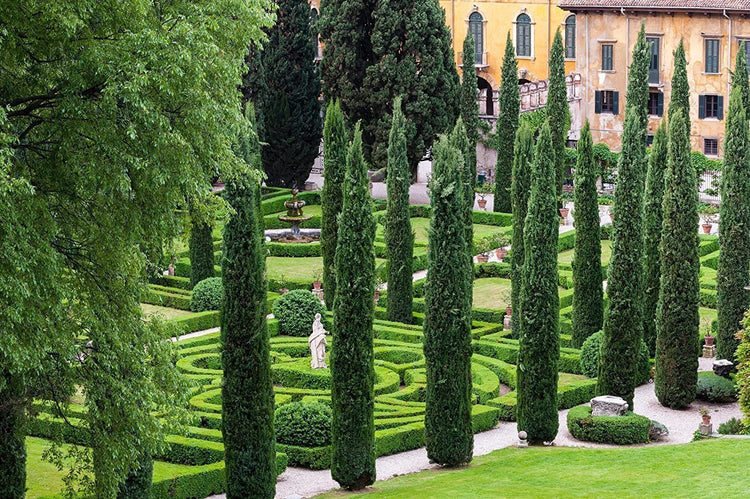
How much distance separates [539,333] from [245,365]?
23.4ft

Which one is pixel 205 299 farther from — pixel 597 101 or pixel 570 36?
pixel 570 36

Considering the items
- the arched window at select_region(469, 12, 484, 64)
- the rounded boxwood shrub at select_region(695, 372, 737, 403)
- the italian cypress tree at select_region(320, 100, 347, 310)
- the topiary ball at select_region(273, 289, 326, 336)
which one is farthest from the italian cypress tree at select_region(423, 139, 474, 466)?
the arched window at select_region(469, 12, 484, 64)

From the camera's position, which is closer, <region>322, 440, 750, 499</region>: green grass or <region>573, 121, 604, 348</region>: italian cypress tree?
<region>322, 440, 750, 499</region>: green grass

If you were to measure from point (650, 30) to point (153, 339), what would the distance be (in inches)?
1810

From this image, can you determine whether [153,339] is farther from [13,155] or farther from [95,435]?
[13,155]

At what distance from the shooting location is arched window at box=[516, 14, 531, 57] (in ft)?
253

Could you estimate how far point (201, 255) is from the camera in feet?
150

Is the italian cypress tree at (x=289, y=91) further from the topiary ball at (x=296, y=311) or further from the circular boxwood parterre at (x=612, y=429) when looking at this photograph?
the circular boxwood parterre at (x=612, y=429)

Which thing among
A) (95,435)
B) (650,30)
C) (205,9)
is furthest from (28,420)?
(650,30)

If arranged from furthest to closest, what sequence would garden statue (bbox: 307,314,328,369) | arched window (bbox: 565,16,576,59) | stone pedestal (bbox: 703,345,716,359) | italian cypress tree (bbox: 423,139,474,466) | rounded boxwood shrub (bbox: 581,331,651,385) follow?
1. arched window (bbox: 565,16,576,59)
2. stone pedestal (bbox: 703,345,716,359)
3. rounded boxwood shrub (bbox: 581,331,651,385)
4. garden statue (bbox: 307,314,328,369)
5. italian cypress tree (bbox: 423,139,474,466)

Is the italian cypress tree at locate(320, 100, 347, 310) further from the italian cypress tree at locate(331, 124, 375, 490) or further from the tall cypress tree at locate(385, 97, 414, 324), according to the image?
the italian cypress tree at locate(331, 124, 375, 490)

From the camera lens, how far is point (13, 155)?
23578 millimetres

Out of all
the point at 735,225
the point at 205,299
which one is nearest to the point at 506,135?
the point at 205,299

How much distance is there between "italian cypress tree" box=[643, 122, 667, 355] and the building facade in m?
28.2
